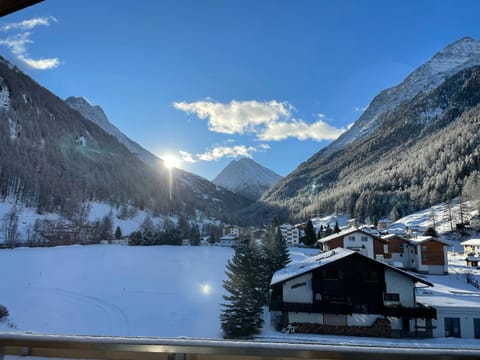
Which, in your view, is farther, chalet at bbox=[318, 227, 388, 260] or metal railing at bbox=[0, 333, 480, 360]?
chalet at bbox=[318, 227, 388, 260]

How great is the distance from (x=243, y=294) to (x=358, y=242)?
1.06 metres

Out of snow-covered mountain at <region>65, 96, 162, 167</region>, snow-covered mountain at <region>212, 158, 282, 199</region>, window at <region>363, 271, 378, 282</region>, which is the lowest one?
window at <region>363, 271, 378, 282</region>

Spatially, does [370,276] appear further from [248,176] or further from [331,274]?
[248,176]

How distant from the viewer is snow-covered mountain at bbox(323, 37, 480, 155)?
207 cm

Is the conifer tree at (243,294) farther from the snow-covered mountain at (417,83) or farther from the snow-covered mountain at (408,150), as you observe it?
the snow-covered mountain at (417,83)

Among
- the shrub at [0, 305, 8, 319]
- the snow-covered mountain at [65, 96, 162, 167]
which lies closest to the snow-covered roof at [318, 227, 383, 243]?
the snow-covered mountain at [65, 96, 162, 167]

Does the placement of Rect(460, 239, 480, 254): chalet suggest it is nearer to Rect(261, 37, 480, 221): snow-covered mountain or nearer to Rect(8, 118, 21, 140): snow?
Rect(261, 37, 480, 221): snow-covered mountain

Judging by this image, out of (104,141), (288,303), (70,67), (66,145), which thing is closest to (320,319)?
(288,303)

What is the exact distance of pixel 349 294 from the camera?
195 cm

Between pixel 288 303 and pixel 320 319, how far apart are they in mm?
245

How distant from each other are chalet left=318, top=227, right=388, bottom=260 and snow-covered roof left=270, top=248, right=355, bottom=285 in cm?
8

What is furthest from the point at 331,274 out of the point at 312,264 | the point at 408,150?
the point at 408,150

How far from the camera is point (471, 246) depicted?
5.66ft

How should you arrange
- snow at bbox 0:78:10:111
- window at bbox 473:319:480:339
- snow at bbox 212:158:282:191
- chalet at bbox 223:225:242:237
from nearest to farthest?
1. window at bbox 473:319:480:339
2. snow at bbox 212:158:282:191
3. chalet at bbox 223:225:242:237
4. snow at bbox 0:78:10:111
